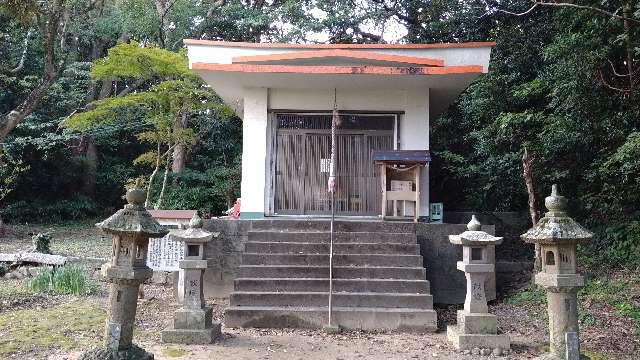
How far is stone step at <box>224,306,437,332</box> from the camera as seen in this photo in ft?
23.8

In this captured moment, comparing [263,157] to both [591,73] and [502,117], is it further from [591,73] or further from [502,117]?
[591,73]

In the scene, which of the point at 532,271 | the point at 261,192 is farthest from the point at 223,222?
the point at 532,271

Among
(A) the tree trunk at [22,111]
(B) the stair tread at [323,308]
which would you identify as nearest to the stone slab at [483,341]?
(B) the stair tread at [323,308]

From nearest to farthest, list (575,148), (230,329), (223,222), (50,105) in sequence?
1. (230,329)
2. (223,222)
3. (575,148)
4. (50,105)

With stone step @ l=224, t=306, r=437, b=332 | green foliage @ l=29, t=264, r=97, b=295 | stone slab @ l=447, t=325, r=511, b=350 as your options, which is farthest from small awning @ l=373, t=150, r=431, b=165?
green foliage @ l=29, t=264, r=97, b=295

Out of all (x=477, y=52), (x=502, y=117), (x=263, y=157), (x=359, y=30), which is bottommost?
(x=263, y=157)

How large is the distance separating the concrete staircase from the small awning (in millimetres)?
1287

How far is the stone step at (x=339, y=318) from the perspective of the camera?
7.27 m

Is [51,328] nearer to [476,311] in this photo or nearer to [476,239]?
[476,311]

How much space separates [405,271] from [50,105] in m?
17.9

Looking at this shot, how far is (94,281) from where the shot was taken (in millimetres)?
9828

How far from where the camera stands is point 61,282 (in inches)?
340

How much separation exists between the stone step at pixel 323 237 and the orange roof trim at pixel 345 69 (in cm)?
305

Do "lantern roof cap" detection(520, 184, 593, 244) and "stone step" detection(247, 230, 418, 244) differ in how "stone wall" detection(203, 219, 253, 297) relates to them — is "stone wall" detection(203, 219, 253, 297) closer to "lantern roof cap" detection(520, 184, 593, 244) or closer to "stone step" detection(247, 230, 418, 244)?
"stone step" detection(247, 230, 418, 244)
